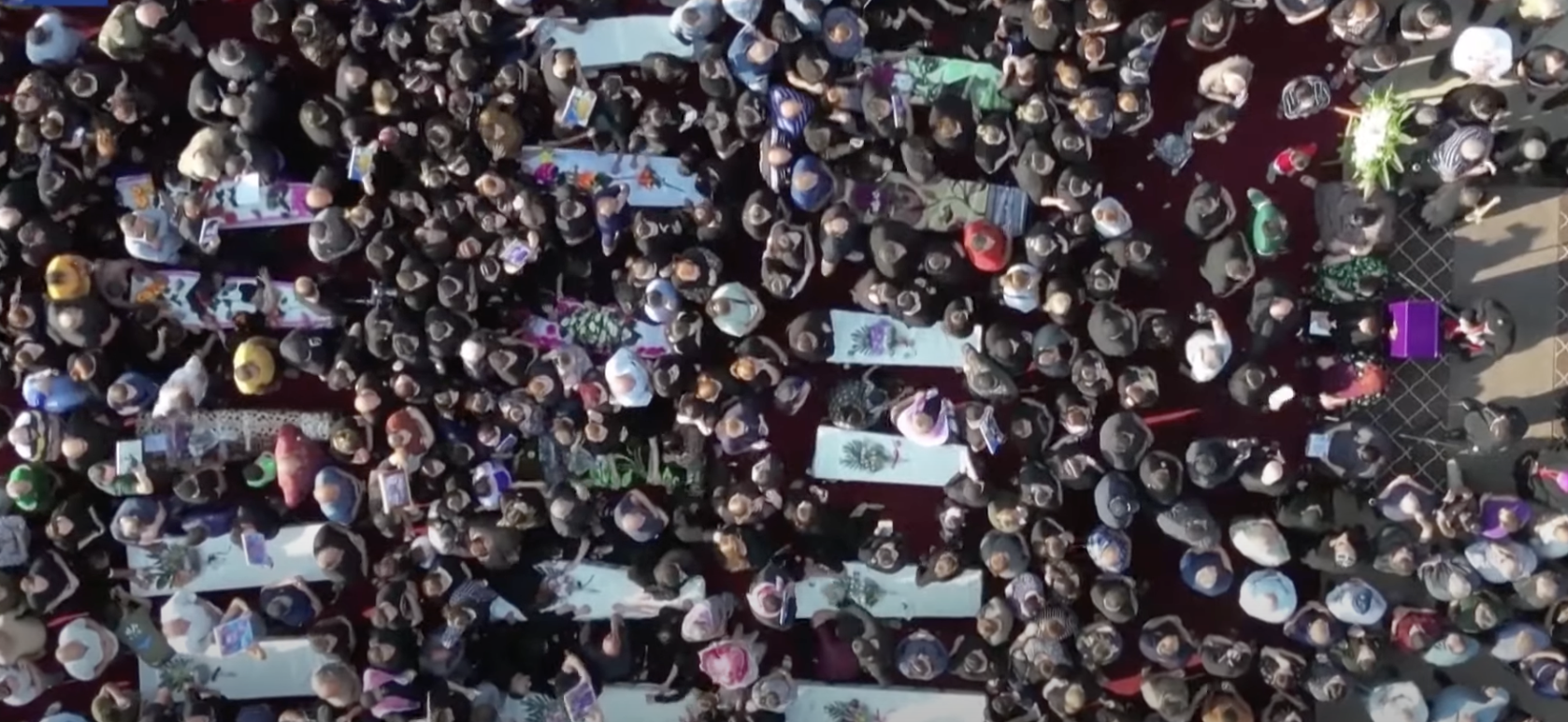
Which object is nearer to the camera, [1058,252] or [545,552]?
[1058,252]

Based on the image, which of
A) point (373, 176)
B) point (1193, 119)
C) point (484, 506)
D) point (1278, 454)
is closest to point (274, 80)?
point (373, 176)

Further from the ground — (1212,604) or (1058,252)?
(1058,252)

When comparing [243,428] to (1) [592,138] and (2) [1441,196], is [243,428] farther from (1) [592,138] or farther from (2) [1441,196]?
(2) [1441,196]

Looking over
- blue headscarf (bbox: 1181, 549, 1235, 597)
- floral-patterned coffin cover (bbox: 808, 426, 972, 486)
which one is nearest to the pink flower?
floral-patterned coffin cover (bbox: 808, 426, 972, 486)

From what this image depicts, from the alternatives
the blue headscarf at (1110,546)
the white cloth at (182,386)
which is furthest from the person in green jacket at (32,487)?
the blue headscarf at (1110,546)

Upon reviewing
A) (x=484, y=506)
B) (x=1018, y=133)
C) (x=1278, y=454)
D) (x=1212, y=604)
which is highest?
(x=1018, y=133)
